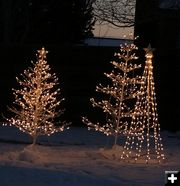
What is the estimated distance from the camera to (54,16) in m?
25.0

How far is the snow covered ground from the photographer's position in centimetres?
782

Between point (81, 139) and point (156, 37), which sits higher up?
→ point (156, 37)

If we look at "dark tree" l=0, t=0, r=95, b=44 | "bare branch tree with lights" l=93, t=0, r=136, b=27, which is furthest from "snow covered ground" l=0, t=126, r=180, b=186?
"dark tree" l=0, t=0, r=95, b=44

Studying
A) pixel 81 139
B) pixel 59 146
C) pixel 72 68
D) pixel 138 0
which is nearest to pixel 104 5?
pixel 138 0

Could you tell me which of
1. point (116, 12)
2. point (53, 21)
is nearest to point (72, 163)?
point (116, 12)

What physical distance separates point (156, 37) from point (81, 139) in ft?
29.7

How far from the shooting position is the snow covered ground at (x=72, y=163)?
782 cm

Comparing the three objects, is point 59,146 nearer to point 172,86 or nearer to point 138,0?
point 172,86

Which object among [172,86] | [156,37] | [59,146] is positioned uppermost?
[156,37]

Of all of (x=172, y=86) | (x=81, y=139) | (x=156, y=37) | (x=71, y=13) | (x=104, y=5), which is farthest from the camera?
(x=71, y=13)

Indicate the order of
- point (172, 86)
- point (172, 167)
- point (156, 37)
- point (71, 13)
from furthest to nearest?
point (71, 13)
point (156, 37)
point (172, 86)
point (172, 167)

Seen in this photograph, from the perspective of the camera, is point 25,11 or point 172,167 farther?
point 25,11

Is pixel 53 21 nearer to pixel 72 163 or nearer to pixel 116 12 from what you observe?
pixel 116 12

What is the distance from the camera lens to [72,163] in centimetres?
1031
